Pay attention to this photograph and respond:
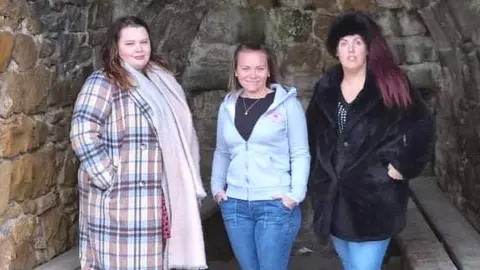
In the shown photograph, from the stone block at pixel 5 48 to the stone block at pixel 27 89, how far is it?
47 millimetres

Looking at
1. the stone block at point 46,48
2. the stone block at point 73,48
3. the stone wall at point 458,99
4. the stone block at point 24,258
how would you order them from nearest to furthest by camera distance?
the stone block at point 24,258 < the stone block at point 46,48 < the stone block at point 73,48 < the stone wall at point 458,99

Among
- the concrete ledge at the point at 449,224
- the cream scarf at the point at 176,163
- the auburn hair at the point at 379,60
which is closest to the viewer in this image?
the auburn hair at the point at 379,60

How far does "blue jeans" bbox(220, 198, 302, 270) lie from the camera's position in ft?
10.1

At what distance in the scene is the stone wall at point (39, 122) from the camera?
3137 millimetres

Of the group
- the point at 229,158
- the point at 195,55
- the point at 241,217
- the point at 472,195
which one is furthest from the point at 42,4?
the point at 472,195

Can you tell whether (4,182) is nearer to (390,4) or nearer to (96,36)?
(96,36)

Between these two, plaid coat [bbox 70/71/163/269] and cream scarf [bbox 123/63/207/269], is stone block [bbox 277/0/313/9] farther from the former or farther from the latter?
plaid coat [bbox 70/71/163/269]

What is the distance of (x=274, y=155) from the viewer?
309 cm

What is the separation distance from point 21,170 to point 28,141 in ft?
0.44

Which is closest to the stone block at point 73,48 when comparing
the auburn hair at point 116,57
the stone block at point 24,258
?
the auburn hair at point 116,57

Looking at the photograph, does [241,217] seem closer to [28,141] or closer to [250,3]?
[28,141]

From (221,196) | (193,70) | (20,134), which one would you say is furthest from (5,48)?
(193,70)

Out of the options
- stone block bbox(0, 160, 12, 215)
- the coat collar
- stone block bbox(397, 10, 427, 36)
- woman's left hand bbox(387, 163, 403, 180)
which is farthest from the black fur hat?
stone block bbox(397, 10, 427, 36)

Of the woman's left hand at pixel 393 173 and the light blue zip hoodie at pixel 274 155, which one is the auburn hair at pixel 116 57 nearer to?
the light blue zip hoodie at pixel 274 155
